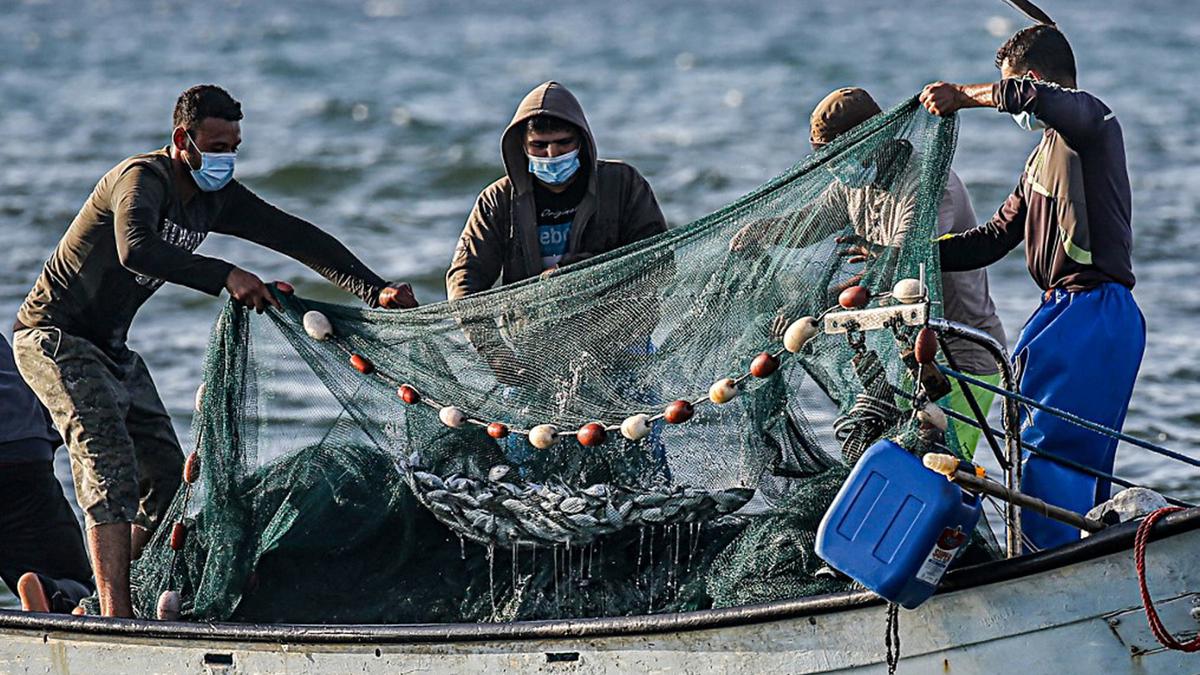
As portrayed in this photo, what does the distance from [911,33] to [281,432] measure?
96.3ft

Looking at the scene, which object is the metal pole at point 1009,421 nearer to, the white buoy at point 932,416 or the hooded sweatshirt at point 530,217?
the white buoy at point 932,416

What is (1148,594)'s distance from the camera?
16.3 feet

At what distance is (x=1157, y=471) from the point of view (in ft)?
33.3

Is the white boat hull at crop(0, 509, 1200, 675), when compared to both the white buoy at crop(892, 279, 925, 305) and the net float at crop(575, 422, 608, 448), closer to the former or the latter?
the net float at crop(575, 422, 608, 448)

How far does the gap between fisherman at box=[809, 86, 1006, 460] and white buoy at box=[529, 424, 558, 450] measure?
146 cm


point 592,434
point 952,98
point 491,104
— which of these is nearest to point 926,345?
point 952,98

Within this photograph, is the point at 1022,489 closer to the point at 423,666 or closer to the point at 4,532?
the point at 423,666

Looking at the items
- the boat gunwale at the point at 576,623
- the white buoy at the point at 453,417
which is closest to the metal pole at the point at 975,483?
the boat gunwale at the point at 576,623

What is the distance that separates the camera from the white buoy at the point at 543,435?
225 inches

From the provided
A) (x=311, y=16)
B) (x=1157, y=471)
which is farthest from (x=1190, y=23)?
(x=1157, y=471)

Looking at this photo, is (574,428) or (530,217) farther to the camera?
(530,217)

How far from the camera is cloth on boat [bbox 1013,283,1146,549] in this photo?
5699 mm

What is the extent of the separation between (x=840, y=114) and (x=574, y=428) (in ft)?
5.05

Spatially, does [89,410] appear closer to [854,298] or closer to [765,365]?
[765,365]
